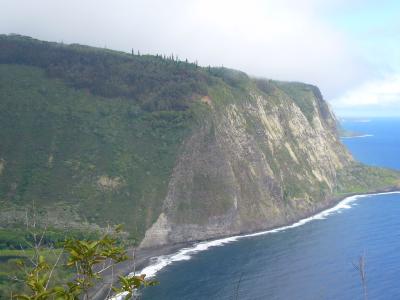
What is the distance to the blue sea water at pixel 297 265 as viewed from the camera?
82.1 m

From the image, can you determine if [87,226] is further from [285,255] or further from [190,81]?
[190,81]

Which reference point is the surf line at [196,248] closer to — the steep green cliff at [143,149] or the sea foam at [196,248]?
the sea foam at [196,248]

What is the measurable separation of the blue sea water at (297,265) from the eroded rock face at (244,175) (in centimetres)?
861

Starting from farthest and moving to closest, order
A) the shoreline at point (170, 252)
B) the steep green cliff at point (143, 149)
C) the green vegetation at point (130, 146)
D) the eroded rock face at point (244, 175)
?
the eroded rock face at point (244, 175)
the steep green cliff at point (143, 149)
the green vegetation at point (130, 146)
the shoreline at point (170, 252)

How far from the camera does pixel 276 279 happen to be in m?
88.2

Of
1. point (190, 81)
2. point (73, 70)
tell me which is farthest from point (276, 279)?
point (73, 70)

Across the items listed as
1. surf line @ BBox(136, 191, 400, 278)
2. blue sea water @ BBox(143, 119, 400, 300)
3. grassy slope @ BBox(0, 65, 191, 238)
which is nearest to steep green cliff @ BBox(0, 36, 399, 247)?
grassy slope @ BBox(0, 65, 191, 238)

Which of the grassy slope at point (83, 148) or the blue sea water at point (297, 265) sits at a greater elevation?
the grassy slope at point (83, 148)

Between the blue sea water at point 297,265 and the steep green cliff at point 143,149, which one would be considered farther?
the steep green cliff at point 143,149

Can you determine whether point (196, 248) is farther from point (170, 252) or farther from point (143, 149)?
point (143, 149)

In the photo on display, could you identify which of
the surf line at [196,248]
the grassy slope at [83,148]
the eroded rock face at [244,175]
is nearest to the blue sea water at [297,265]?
the surf line at [196,248]

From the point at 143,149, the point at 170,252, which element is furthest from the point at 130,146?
the point at 170,252

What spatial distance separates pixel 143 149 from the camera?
132375 mm

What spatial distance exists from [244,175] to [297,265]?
43.1m
